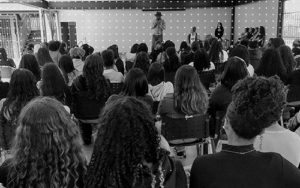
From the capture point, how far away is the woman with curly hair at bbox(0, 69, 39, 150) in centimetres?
273

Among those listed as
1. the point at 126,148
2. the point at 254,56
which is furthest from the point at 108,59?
the point at 126,148

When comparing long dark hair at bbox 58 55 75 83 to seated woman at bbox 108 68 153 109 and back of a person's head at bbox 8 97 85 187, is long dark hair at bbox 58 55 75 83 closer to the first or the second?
seated woman at bbox 108 68 153 109

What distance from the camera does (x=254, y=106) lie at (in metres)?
1.26

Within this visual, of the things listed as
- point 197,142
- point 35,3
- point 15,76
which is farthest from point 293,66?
point 35,3

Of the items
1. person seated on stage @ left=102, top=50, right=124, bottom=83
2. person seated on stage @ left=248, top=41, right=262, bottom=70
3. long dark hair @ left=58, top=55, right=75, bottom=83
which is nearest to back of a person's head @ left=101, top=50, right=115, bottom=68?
person seated on stage @ left=102, top=50, right=124, bottom=83

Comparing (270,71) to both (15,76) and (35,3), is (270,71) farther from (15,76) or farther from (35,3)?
(35,3)

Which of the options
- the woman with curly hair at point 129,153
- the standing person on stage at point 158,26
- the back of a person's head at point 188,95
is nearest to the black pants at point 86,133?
the back of a person's head at point 188,95

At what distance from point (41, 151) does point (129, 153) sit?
1.27 feet

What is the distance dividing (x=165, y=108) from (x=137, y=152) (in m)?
1.82

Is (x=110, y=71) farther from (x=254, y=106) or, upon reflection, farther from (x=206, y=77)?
(x=254, y=106)

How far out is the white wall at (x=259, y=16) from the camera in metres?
9.70

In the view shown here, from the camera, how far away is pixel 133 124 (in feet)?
4.16

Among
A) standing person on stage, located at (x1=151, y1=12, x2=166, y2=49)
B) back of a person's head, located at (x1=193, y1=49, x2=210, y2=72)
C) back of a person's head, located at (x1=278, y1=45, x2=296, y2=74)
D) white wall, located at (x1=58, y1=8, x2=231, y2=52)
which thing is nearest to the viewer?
back of a person's head, located at (x1=278, y1=45, x2=296, y2=74)

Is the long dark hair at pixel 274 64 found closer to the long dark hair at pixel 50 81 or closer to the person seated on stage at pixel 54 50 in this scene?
the long dark hair at pixel 50 81
